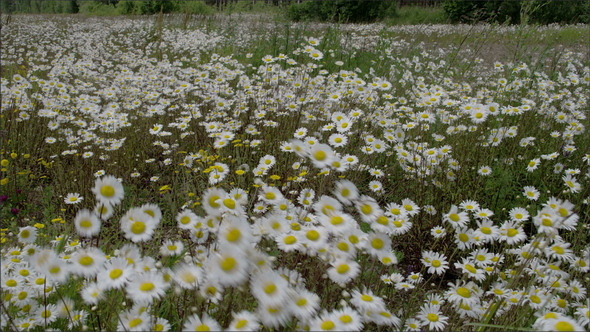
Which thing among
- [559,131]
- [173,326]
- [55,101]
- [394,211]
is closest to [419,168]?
[394,211]

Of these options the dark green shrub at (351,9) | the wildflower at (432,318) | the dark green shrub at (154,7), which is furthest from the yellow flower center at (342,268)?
the dark green shrub at (154,7)

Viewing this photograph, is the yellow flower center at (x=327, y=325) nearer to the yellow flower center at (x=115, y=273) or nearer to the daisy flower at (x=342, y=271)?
the daisy flower at (x=342, y=271)

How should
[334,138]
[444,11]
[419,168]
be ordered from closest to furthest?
1. [334,138]
2. [419,168]
3. [444,11]

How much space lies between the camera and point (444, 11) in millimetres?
21641

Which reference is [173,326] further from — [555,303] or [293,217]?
[555,303]

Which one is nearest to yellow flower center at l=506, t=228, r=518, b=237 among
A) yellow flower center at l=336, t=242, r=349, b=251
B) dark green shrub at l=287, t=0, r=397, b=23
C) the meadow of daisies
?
the meadow of daisies

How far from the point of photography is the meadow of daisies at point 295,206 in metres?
1.26

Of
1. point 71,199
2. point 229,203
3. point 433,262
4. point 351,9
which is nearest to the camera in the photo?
point 229,203

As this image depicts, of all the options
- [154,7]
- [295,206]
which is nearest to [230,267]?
[295,206]

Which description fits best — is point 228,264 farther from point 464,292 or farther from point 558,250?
point 558,250

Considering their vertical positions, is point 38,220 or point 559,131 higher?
point 559,131

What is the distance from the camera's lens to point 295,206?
2842 mm

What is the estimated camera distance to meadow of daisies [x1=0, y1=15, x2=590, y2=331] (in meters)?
1.26

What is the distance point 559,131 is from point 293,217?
139 inches
